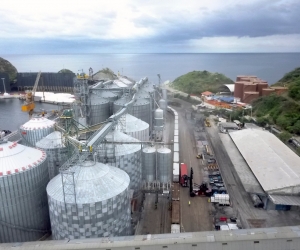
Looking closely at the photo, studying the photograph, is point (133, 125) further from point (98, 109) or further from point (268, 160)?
point (268, 160)

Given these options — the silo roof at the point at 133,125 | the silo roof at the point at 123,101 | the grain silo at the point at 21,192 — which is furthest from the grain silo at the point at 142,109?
the grain silo at the point at 21,192

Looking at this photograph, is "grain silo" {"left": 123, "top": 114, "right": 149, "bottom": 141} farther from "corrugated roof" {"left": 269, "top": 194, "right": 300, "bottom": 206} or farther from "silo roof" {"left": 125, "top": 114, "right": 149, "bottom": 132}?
"corrugated roof" {"left": 269, "top": 194, "right": 300, "bottom": 206}

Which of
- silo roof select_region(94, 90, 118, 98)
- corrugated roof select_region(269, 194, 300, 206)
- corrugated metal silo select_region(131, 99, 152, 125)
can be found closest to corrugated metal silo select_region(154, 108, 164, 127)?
corrugated metal silo select_region(131, 99, 152, 125)

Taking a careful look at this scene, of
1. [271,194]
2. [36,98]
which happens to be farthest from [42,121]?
[36,98]

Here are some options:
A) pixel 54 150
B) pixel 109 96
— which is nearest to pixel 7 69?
pixel 109 96

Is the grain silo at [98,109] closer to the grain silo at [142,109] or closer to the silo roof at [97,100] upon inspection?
the silo roof at [97,100]

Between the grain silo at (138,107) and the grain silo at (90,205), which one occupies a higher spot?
the grain silo at (138,107)

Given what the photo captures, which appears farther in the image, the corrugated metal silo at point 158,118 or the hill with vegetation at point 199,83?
the hill with vegetation at point 199,83

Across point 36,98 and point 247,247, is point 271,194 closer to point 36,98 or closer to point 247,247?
point 247,247
